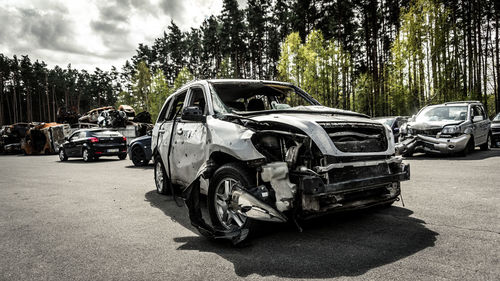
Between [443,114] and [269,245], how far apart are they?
11.1 meters

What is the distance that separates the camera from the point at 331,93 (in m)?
32.3

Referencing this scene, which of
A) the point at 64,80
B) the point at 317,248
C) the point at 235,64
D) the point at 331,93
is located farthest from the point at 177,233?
the point at 64,80

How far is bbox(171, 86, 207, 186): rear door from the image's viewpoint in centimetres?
455

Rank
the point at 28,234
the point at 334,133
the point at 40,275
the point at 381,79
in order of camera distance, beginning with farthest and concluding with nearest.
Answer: the point at 381,79 → the point at 28,234 → the point at 334,133 → the point at 40,275

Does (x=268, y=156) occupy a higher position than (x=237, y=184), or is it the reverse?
(x=268, y=156)

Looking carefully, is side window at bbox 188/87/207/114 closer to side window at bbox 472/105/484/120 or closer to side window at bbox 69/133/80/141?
side window at bbox 472/105/484/120

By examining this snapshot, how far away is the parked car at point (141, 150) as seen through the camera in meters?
12.5

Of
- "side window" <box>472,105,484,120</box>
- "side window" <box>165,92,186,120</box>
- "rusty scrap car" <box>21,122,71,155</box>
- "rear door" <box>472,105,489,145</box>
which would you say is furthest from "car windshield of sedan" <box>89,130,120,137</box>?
"side window" <box>472,105,484,120</box>

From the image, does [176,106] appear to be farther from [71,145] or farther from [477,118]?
[71,145]

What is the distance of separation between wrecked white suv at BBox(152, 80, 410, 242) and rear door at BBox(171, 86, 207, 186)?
0.04 metres

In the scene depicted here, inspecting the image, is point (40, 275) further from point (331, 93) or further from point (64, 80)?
point (64, 80)

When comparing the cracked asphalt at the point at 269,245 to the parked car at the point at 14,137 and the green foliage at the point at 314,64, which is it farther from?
the parked car at the point at 14,137

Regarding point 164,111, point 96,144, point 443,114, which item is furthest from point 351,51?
point 164,111

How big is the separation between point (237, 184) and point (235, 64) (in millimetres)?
47062
